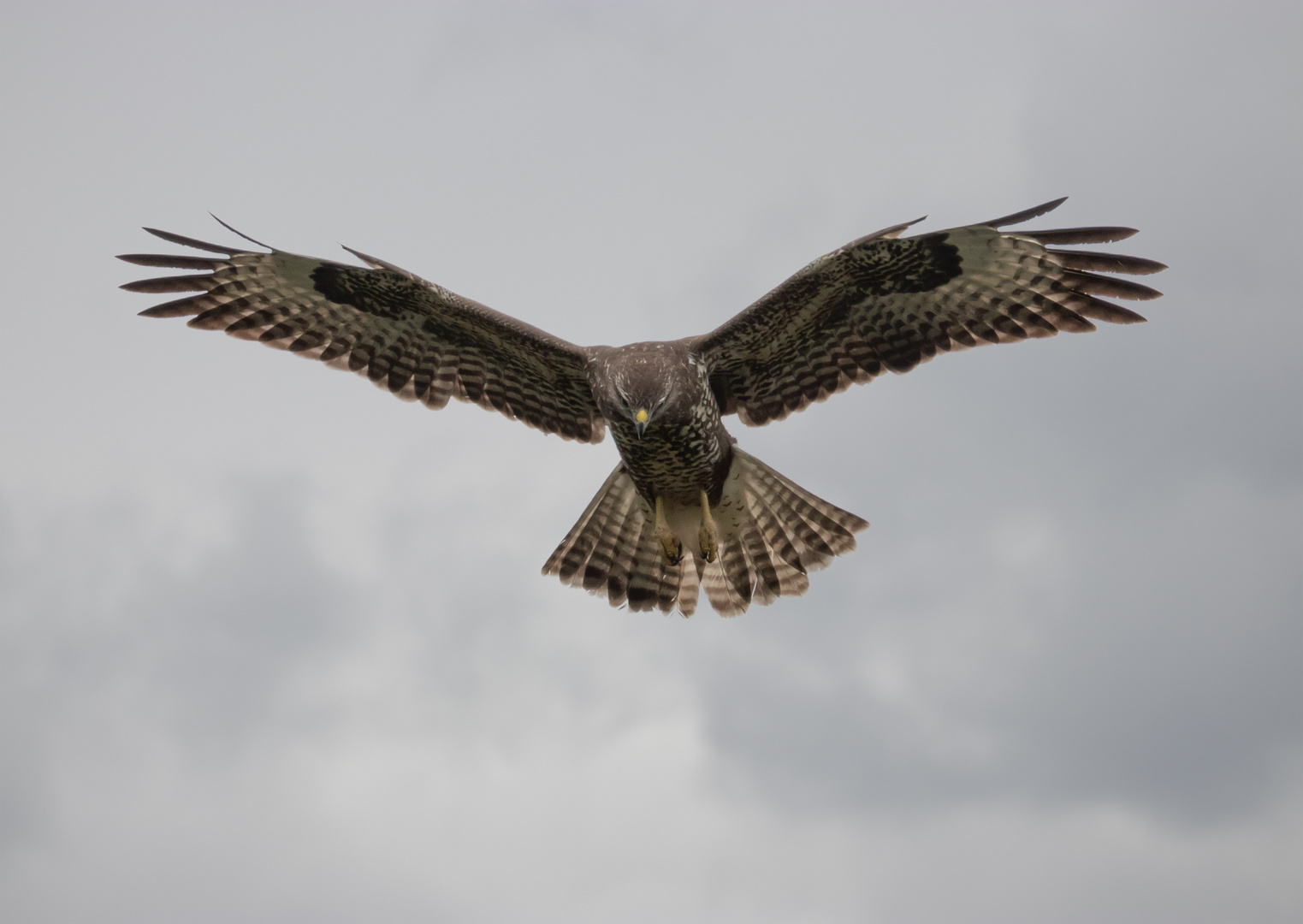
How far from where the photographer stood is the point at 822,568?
1053 cm

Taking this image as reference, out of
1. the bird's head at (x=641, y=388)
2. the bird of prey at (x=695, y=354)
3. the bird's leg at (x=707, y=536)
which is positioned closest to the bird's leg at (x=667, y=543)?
the bird of prey at (x=695, y=354)

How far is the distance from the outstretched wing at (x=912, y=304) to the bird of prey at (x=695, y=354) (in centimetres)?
1

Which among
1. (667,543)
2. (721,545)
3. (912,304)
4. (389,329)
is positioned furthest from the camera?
(721,545)

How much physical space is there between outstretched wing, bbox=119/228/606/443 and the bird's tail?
0.82 metres

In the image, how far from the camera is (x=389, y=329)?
10367mm

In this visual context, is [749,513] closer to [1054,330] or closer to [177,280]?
[1054,330]

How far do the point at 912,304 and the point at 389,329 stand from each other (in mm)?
3795

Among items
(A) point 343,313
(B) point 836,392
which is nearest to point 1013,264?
(B) point 836,392

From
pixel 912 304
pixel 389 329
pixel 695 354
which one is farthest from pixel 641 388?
pixel 389 329

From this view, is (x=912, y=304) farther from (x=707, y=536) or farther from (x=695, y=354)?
(x=707, y=536)

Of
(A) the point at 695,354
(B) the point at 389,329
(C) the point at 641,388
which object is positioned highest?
(A) the point at 695,354

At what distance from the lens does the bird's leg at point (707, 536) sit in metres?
9.76

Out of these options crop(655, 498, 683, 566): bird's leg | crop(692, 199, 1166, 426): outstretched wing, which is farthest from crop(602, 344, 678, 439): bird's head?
crop(655, 498, 683, 566): bird's leg

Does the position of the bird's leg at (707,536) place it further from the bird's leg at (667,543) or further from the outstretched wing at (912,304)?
the outstretched wing at (912,304)
